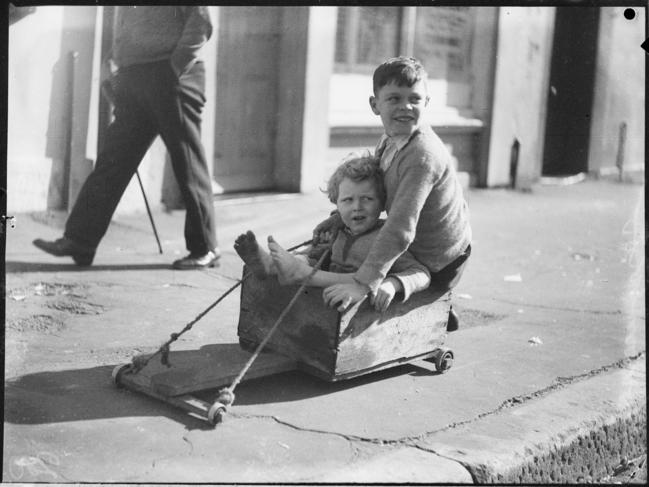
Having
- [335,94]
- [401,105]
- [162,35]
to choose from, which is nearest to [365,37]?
[335,94]

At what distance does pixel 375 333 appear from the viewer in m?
3.33

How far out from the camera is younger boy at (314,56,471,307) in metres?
3.21

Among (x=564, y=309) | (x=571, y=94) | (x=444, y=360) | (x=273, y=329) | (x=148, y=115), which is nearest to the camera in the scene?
(x=273, y=329)

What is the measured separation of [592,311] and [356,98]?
3.56m

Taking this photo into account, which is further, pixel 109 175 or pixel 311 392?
pixel 109 175

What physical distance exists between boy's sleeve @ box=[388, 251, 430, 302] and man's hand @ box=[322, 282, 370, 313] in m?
0.18

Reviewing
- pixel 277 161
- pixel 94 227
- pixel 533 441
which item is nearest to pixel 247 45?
pixel 277 161

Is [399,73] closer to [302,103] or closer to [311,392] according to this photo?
[311,392]

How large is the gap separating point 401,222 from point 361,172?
0.29 m

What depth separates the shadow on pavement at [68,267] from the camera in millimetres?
4730

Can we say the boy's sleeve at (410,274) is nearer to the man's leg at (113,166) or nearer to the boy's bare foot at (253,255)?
Answer: the boy's bare foot at (253,255)

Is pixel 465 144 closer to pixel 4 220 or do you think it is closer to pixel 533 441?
pixel 533 441

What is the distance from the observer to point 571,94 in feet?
32.4

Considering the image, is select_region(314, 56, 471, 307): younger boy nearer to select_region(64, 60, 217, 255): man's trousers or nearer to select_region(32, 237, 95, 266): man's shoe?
select_region(64, 60, 217, 255): man's trousers
